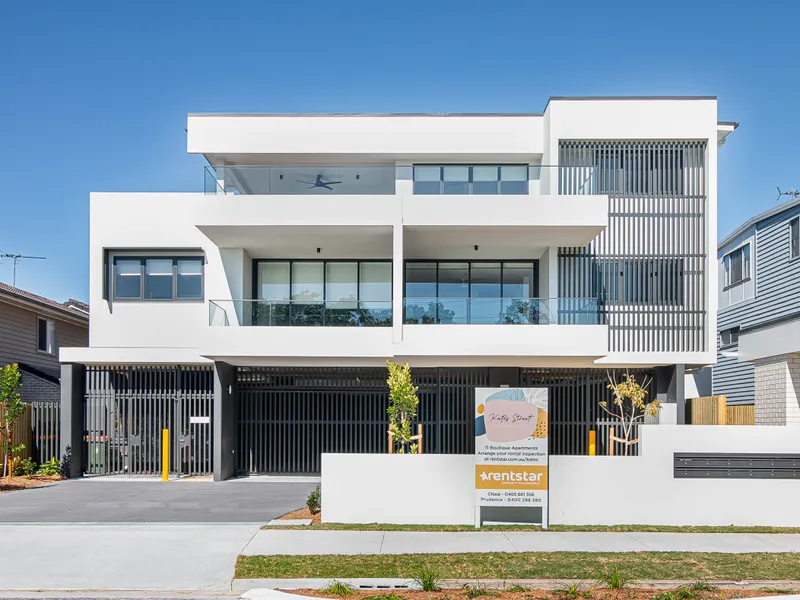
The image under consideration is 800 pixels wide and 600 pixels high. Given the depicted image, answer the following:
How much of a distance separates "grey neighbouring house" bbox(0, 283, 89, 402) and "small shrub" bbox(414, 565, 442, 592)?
19.4 metres

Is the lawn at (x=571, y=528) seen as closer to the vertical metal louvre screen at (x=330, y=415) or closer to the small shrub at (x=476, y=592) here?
the small shrub at (x=476, y=592)

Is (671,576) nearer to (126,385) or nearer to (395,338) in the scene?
(395,338)

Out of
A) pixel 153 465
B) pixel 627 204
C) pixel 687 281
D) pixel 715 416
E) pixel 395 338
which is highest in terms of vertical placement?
pixel 627 204

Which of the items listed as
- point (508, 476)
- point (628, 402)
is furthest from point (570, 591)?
point (628, 402)

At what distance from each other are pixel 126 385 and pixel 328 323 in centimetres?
641

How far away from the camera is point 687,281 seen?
71.2ft

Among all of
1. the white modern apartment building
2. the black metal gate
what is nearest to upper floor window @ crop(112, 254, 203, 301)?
the white modern apartment building

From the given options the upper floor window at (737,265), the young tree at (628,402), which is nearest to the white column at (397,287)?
the young tree at (628,402)

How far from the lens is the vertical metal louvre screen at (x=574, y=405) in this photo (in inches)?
875

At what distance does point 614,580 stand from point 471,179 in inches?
505

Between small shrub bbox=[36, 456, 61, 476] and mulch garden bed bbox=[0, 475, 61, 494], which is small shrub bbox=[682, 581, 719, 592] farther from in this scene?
small shrub bbox=[36, 456, 61, 476]

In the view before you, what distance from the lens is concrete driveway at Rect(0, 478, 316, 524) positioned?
14703mm

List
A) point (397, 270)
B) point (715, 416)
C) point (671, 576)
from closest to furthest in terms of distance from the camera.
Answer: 1. point (671, 576)
2. point (397, 270)
3. point (715, 416)

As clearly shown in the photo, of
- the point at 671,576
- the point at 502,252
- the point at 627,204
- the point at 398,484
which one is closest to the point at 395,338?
the point at 502,252
